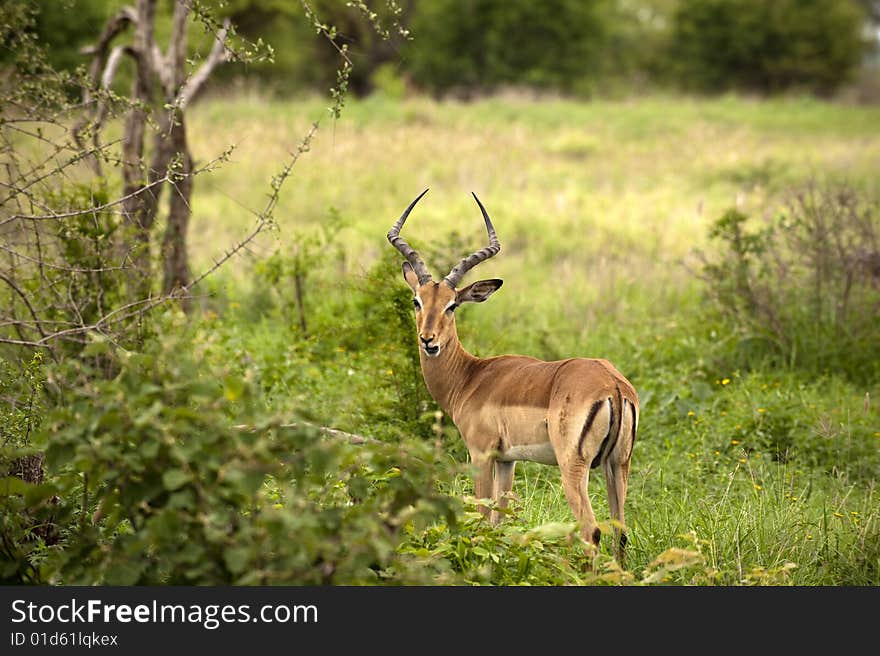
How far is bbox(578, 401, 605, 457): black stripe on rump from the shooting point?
5219mm

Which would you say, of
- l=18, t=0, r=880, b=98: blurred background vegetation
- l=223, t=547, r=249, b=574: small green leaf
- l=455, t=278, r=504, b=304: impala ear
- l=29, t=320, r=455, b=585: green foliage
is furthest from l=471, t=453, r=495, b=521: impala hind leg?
l=18, t=0, r=880, b=98: blurred background vegetation

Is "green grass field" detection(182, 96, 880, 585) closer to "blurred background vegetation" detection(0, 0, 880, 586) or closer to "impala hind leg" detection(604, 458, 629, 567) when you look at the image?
"blurred background vegetation" detection(0, 0, 880, 586)

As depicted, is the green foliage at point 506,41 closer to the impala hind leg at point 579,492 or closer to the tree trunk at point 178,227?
the tree trunk at point 178,227

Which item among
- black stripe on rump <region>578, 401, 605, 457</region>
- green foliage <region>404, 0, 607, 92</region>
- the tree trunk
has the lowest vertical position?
black stripe on rump <region>578, 401, 605, 457</region>

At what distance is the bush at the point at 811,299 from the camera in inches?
354

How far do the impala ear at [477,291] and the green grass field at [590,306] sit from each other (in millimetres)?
1130

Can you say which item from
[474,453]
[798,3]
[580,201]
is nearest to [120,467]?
[474,453]

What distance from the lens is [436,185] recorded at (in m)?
17.6

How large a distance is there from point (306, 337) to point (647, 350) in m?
2.99

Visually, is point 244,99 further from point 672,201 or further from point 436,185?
point 672,201

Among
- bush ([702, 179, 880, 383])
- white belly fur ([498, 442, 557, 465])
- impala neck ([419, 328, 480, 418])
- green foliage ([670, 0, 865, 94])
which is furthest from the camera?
green foliage ([670, 0, 865, 94])

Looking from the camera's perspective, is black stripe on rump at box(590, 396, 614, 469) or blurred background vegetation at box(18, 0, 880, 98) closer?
black stripe on rump at box(590, 396, 614, 469)

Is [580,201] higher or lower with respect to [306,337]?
higher

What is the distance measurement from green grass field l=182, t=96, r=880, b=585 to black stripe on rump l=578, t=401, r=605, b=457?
0.54 m
